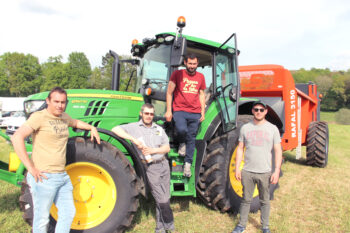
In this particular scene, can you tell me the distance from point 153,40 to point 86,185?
2167 mm

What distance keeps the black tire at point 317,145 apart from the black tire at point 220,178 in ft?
11.9

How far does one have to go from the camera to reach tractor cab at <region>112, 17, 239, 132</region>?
11.8 feet

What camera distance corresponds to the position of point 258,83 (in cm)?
596

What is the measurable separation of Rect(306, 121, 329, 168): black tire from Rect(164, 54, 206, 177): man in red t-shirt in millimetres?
4544

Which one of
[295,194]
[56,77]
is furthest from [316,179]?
[56,77]

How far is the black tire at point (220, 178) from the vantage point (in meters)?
3.47

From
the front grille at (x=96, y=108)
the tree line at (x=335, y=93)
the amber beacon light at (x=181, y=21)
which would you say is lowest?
the front grille at (x=96, y=108)

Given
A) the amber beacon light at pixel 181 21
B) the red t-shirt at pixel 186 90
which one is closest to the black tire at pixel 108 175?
the red t-shirt at pixel 186 90

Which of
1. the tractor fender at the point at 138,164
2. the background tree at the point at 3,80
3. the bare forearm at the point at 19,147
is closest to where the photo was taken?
the bare forearm at the point at 19,147

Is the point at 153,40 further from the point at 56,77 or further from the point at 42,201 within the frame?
the point at 56,77

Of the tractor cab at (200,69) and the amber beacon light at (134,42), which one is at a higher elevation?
the amber beacon light at (134,42)

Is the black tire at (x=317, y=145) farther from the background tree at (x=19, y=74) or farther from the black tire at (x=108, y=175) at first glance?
the background tree at (x=19, y=74)

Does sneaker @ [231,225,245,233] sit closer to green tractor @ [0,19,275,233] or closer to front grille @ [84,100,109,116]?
green tractor @ [0,19,275,233]

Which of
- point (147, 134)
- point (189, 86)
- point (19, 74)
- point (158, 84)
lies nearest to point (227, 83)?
point (189, 86)
